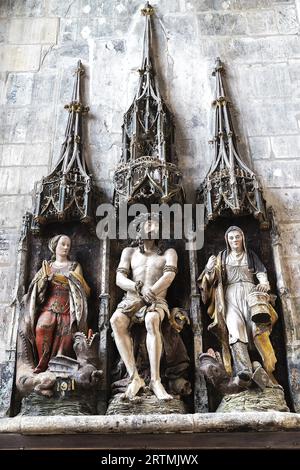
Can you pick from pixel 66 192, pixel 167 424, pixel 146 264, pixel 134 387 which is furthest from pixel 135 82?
pixel 167 424

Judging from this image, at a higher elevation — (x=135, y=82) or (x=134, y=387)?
(x=135, y=82)

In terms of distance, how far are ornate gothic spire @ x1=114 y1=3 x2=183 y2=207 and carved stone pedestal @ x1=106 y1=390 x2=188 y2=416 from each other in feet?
6.40

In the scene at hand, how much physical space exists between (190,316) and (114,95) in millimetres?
2964

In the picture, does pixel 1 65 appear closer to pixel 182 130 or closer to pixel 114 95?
pixel 114 95

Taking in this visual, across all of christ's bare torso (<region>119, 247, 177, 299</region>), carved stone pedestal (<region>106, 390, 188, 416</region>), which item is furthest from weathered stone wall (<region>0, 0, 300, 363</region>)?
carved stone pedestal (<region>106, 390, 188, 416</region>)

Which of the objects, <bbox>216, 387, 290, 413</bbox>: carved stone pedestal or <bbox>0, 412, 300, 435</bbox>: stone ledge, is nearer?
<bbox>0, 412, 300, 435</bbox>: stone ledge

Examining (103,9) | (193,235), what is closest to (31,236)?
(193,235)

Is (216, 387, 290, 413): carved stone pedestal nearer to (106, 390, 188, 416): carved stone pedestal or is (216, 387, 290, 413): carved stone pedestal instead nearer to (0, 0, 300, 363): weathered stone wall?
(106, 390, 188, 416): carved stone pedestal

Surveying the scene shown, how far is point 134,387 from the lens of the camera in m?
4.91

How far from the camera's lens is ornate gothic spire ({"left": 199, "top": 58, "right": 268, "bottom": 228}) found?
5.84m

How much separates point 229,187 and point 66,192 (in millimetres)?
1644

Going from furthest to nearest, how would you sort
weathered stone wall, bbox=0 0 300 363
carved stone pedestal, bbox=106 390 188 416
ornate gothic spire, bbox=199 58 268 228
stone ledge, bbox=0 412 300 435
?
1. weathered stone wall, bbox=0 0 300 363
2. ornate gothic spire, bbox=199 58 268 228
3. carved stone pedestal, bbox=106 390 188 416
4. stone ledge, bbox=0 412 300 435

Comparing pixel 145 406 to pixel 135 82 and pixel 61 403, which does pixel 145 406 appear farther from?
pixel 135 82

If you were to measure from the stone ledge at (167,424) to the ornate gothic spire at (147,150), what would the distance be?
2151 millimetres
